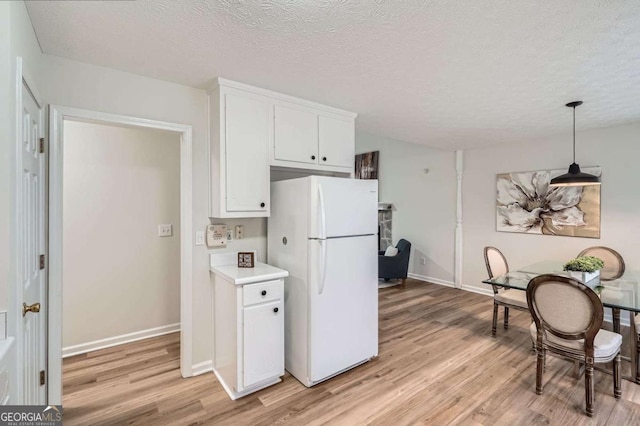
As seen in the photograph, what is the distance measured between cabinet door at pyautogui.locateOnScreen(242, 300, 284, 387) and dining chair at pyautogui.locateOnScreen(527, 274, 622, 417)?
6.32 ft

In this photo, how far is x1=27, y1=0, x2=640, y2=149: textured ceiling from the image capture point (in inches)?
60.3

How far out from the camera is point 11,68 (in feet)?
4.19

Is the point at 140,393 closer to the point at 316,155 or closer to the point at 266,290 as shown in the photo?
the point at 266,290

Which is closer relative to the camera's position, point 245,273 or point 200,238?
point 245,273

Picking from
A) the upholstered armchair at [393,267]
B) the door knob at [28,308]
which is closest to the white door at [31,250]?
the door knob at [28,308]

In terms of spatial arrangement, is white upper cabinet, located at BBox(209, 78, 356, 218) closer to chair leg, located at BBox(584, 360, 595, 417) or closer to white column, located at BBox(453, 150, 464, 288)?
chair leg, located at BBox(584, 360, 595, 417)

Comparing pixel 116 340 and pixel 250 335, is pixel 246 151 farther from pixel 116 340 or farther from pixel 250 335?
pixel 116 340

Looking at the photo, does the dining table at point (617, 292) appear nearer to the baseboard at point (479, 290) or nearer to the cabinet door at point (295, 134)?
the baseboard at point (479, 290)

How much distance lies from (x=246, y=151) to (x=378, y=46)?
1251mm

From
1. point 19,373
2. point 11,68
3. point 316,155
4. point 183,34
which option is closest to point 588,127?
point 316,155

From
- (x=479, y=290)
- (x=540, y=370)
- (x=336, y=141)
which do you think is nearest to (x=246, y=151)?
(x=336, y=141)

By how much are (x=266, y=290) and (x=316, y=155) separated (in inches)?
51.6

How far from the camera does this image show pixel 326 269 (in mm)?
2455

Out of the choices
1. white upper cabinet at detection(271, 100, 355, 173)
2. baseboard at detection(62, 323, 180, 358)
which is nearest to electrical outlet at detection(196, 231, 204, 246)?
white upper cabinet at detection(271, 100, 355, 173)
